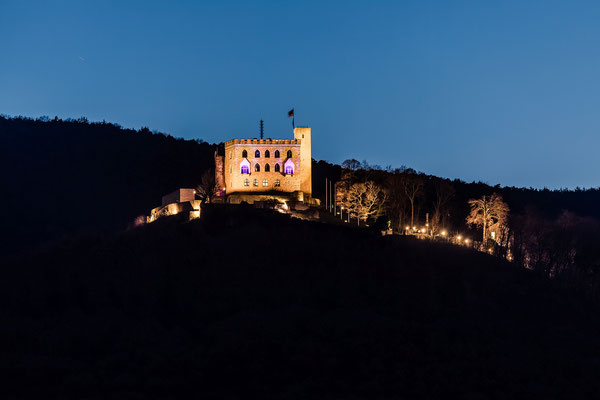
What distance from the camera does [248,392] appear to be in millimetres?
53281

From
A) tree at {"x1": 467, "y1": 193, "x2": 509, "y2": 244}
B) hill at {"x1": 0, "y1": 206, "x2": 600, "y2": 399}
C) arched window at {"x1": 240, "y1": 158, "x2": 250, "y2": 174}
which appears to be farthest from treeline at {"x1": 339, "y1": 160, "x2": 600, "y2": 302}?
arched window at {"x1": 240, "y1": 158, "x2": 250, "y2": 174}

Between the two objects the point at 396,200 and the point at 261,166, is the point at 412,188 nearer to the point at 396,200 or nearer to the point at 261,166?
the point at 396,200

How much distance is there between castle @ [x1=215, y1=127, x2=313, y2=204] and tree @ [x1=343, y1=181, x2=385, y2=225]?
533 cm

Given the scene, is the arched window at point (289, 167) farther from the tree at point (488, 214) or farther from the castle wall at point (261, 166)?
the tree at point (488, 214)

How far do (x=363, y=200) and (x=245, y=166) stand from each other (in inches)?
593

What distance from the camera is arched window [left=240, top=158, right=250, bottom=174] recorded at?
261ft

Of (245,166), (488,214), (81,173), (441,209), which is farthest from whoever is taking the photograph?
(81,173)

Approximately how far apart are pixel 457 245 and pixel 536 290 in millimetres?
9737

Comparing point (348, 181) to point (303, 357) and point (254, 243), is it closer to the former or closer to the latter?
point (254, 243)

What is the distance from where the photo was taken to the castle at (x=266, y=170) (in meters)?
79.2

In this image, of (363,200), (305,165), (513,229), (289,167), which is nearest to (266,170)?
(289,167)

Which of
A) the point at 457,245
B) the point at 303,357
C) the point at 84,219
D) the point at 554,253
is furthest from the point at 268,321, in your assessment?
the point at 84,219

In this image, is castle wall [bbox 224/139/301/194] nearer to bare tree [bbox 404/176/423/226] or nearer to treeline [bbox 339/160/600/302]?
treeline [bbox 339/160/600/302]

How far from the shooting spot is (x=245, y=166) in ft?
261
